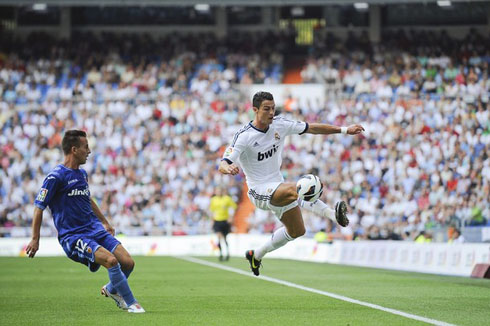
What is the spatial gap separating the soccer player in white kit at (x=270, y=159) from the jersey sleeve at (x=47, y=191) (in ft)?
8.48

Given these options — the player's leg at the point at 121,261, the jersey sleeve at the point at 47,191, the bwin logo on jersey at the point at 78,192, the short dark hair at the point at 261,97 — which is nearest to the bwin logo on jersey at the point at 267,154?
the short dark hair at the point at 261,97

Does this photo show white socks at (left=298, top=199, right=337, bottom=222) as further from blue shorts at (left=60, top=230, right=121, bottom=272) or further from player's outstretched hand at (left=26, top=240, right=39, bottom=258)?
player's outstretched hand at (left=26, top=240, right=39, bottom=258)

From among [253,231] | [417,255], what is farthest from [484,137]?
[417,255]

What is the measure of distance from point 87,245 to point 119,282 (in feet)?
1.84

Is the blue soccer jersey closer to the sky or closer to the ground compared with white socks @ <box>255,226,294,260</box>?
closer to the sky

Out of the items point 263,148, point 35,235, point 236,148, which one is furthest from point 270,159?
point 35,235

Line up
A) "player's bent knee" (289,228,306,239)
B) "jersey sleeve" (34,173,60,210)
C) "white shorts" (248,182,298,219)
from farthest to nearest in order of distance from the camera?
"player's bent knee" (289,228,306,239), "white shorts" (248,182,298,219), "jersey sleeve" (34,173,60,210)

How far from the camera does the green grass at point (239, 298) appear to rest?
9453 mm

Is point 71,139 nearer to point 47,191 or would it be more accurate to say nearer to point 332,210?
point 47,191

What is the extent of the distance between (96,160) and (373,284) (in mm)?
19642

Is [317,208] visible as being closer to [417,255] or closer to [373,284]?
[373,284]

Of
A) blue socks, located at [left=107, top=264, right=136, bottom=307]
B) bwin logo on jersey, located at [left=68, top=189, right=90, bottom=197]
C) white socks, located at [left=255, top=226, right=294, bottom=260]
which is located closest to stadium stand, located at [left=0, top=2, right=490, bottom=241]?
white socks, located at [left=255, top=226, right=294, bottom=260]

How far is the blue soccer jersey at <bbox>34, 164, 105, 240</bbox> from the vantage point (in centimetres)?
999

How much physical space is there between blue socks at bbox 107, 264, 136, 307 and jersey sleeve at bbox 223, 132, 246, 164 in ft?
7.07
